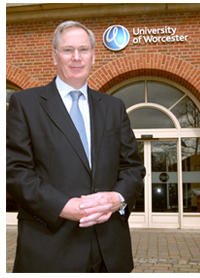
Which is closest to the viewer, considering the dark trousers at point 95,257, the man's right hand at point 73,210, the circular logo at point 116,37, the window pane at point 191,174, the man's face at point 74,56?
the man's right hand at point 73,210

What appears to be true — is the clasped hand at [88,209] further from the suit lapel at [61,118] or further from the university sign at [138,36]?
the university sign at [138,36]

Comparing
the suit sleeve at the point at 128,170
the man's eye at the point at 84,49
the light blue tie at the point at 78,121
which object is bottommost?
the suit sleeve at the point at 128,170

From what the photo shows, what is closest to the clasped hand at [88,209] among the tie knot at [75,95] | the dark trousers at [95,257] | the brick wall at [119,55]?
the dark trousers at [95,257]

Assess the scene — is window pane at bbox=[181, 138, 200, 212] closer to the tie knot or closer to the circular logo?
the circular logo

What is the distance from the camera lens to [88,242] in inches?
68.3

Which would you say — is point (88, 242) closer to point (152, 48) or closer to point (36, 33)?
point (152, 48)

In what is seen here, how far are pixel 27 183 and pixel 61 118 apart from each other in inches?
15.8

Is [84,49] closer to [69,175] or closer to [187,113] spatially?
[69,175]

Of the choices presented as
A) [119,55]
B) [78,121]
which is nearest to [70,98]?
[78,121]

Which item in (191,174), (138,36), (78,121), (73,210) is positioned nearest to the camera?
(73,210)

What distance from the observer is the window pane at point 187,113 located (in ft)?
29.8

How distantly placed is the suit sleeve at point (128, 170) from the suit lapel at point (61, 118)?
0.74 feet

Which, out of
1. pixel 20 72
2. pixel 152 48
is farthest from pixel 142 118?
pixel 20 72

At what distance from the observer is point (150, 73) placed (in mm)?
8867
